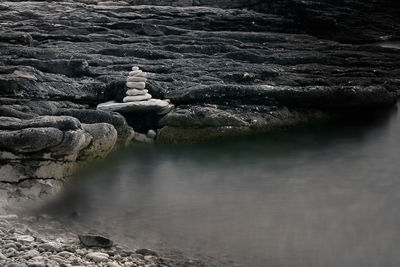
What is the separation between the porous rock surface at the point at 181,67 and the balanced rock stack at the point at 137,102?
0.67ft

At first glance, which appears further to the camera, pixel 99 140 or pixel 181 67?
pixel 181 67

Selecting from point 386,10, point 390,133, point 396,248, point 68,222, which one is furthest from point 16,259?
point 386,10

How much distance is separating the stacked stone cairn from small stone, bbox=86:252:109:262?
4144 millimetres

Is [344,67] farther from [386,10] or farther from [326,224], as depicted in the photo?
[326,224]

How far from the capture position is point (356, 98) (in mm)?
9828

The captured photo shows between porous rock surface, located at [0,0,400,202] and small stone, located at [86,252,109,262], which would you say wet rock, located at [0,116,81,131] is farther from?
small stone, located at [86,252,109,262]

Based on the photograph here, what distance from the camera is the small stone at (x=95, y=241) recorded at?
16.0 ft

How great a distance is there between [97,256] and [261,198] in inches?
96.6

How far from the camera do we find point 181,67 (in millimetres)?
11141

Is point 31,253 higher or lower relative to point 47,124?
lower

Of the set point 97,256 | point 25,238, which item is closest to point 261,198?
point 97,256

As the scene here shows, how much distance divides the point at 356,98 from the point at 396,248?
5158 millimetres

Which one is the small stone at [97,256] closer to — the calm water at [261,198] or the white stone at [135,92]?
the calm water at [261,198]

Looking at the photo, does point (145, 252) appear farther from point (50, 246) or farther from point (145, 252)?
point (50, 246)
